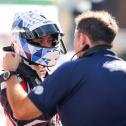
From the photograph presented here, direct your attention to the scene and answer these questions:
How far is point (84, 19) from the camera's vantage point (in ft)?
14.3

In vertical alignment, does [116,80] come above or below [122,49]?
above

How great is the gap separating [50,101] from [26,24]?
3.10 feet

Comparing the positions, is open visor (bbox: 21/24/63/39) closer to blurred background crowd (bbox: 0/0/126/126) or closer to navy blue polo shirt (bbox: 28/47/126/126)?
navy blue polo shirt (bbox: 28/47/126/126)

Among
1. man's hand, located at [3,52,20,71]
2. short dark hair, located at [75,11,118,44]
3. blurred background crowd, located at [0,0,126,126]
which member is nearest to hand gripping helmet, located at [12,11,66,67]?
man's hand, located at [3,52,20,71]

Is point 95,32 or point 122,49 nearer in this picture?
point 95,32

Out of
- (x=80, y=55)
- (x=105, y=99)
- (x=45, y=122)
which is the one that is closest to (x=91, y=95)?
(x=105, y=99)

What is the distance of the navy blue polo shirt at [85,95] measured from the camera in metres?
4.10

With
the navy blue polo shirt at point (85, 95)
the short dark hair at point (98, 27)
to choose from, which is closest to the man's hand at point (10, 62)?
the navy blue polo shirt at point (85, 95)

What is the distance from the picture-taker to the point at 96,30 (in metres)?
4.25

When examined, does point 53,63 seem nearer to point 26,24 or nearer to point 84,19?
point 26,24

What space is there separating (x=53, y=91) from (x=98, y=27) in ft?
1.65

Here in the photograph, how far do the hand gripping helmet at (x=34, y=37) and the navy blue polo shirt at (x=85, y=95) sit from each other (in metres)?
0.74

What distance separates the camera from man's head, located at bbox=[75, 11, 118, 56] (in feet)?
14.0

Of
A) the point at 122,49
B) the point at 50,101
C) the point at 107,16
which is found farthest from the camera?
the point at 122,49
